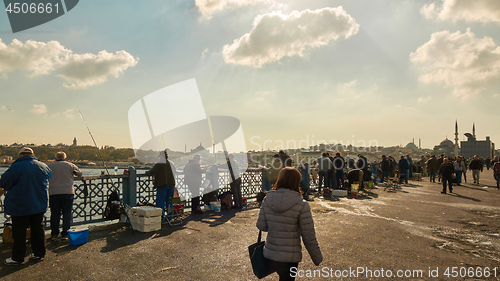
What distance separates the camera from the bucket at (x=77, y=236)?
5.82 m

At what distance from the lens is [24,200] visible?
4.89m

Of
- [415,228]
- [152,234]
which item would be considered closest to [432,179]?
[415,228]

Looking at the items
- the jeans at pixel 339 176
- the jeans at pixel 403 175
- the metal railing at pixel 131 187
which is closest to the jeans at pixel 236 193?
the metal railing at pixel 131 187

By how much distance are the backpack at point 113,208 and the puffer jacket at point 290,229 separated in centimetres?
612

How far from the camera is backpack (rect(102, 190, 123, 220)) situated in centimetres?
757

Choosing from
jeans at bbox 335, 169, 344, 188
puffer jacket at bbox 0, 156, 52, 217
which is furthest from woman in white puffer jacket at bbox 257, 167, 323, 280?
jeans at bbox 335, 169, 344, 188

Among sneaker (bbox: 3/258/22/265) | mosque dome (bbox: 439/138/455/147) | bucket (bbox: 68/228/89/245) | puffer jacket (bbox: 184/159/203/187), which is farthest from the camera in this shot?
mosque dome (bbox: 439/138/455/147)

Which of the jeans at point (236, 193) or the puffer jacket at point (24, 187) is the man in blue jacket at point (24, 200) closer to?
the puffer jacket at point (24, 187)

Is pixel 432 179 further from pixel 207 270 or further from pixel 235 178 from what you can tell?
pixel 207 270

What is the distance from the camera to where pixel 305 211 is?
293 centimetres

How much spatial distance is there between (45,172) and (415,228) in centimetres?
892

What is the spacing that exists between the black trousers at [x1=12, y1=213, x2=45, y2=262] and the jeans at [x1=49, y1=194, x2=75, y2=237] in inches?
39.1

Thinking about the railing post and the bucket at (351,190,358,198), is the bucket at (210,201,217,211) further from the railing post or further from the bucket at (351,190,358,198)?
the bucket at (351,190,358,198)
